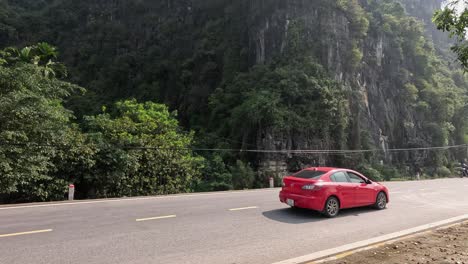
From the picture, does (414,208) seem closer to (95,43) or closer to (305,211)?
(305,211)

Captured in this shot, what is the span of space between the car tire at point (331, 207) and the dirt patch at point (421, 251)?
7.86 feet

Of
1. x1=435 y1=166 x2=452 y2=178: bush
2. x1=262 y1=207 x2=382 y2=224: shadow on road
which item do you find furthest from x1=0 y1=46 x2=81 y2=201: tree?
x1=435 y1=166 x2=452 y2=178: bush

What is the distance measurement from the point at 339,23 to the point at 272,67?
11.1 metres

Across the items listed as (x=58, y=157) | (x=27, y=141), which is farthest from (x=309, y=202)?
(x=27, y=141)

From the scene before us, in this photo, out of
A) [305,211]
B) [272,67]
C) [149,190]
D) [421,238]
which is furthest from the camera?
[272,67]

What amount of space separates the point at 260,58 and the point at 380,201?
3012cm

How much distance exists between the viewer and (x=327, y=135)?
30.2m

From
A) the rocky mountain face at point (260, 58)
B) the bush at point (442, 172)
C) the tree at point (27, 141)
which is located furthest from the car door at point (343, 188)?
the bush at point (442, 172)

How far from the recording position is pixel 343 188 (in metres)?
9.05

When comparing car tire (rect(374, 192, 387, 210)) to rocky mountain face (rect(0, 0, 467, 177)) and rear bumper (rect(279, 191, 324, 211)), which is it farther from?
rocky mountain face (rect(0, 0, 467, 177))

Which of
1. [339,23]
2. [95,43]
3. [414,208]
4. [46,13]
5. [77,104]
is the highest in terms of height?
[46,13]

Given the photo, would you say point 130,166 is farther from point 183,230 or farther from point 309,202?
point 309,202

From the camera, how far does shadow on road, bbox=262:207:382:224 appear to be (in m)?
8.27

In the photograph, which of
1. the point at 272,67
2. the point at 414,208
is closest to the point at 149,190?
the point at 414,208
